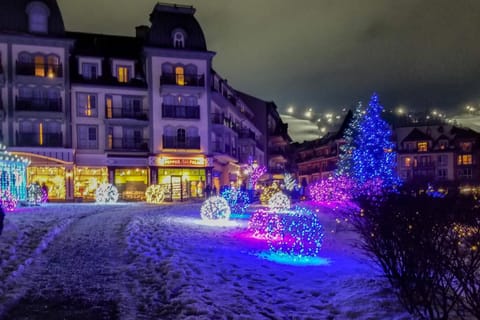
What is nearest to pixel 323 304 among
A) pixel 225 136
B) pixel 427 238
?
pixel 427 238

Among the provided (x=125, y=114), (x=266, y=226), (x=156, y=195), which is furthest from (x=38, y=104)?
(x=266, y=226)

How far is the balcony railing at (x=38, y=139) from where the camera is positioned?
36812 millimetres

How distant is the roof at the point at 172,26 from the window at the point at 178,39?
1.00ft

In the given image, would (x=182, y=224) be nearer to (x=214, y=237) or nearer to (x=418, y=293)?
(x=214, y=237)

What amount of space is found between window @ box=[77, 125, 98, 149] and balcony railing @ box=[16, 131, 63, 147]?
177cm

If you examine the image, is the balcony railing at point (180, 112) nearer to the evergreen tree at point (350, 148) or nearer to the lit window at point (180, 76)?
the lit window at point (180, 76)

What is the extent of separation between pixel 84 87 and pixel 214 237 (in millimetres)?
31432

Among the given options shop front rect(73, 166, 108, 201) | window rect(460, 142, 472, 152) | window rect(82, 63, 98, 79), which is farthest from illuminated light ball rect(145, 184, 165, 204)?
window rect(460, 142, 472, 152)

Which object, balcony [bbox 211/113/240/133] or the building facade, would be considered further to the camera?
balcony [bbox 211/113/240/133]

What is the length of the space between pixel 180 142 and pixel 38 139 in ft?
40.9

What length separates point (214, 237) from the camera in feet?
40.7

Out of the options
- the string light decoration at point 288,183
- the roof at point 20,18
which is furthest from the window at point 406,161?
the roof at point 20,18

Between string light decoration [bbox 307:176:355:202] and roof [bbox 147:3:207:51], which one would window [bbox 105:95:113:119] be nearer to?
roof [bbox 147:3:207:51]

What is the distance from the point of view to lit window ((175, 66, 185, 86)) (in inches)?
1658
